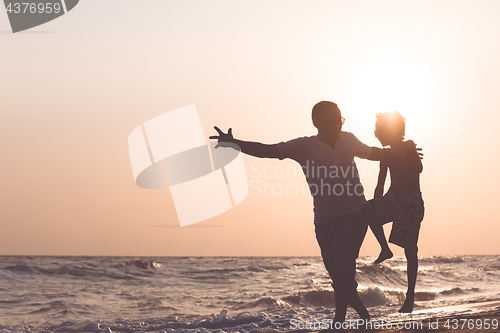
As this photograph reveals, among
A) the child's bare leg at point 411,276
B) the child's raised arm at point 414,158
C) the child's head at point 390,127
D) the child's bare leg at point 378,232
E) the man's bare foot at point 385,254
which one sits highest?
the child's head at point 390,127

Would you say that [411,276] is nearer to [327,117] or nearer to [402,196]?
[402,196]

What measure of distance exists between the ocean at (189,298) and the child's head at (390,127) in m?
3.80

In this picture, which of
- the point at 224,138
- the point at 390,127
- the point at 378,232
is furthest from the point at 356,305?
the point at 224,138

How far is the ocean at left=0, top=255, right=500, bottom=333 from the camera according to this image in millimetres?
9453

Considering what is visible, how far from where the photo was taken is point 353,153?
13.7 feet

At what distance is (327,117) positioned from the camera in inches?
161

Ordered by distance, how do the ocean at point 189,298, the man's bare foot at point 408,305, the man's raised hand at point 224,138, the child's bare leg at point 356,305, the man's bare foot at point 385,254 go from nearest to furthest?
the man's raised hand at point 224,138
the man's bare foot at point 408,305
the man's bare foot at point 385,254
the child's bare leg at point 356,305
the ocean at point 189,298

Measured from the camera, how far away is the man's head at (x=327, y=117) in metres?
4.08

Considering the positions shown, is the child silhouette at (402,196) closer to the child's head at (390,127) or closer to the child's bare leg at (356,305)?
the child's head at (390,127)

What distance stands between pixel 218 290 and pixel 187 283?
3.93 metres

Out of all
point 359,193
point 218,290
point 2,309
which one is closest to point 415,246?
point 359,193

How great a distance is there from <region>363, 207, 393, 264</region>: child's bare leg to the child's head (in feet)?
2.55

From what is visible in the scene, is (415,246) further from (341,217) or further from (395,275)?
(395,275)

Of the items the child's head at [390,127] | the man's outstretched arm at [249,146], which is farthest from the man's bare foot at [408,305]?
the man's outstretched arm at [249,146]
